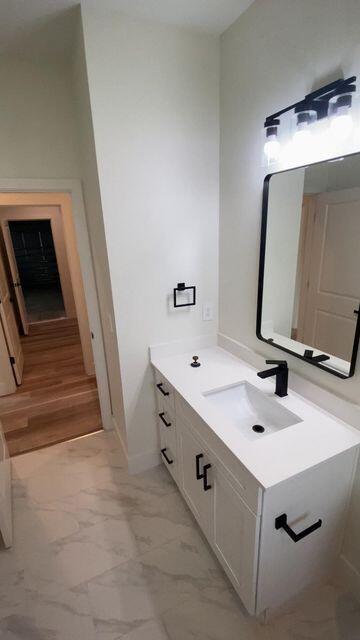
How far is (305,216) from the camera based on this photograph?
1357 millimetres

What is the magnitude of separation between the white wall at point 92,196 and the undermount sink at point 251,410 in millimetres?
728

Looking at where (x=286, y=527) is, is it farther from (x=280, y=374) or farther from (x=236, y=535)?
(x=280, y=374)

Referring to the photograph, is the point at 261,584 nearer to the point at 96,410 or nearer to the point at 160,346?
the point at 160,346

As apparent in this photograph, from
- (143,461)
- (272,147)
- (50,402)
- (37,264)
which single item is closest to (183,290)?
(272,147)

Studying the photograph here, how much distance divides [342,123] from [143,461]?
7.31ft

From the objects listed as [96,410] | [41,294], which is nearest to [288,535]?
[96,410]

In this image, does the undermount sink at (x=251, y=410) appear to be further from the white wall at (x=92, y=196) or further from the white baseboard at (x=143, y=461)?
the white baseboard at (x=143, y=461)

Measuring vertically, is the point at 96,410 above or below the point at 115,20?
below

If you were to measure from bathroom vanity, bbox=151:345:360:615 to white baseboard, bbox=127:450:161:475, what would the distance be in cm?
52

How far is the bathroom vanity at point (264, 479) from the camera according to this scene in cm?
108

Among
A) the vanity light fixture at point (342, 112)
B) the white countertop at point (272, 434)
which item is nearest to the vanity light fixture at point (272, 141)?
the vanity light fixture at point (342, 112)

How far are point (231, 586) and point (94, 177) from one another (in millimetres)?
2265

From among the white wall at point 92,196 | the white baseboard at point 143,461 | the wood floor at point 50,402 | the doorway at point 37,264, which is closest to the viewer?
the white wall at point 92,196

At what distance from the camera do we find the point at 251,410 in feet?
5.33
